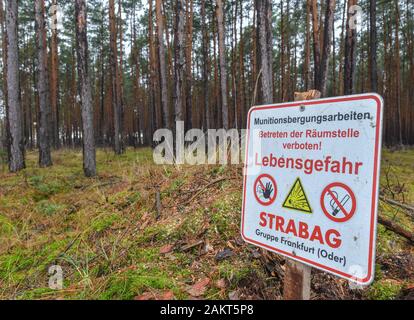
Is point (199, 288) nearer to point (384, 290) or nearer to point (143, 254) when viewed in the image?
point (143, 254)

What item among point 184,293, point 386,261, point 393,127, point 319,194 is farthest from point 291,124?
point 393,127

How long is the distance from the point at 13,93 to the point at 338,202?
1069 centimetres

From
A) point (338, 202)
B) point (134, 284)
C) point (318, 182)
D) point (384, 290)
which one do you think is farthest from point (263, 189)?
point (384, 290)

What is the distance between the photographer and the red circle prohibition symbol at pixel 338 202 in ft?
4.37

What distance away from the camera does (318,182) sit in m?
1.47

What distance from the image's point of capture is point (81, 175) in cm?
907

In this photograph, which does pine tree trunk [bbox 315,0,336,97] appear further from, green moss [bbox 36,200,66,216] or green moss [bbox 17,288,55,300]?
green moss [bbox 17,288,55,300]

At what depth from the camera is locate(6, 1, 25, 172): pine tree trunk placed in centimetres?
930

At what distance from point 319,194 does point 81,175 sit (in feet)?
28.8

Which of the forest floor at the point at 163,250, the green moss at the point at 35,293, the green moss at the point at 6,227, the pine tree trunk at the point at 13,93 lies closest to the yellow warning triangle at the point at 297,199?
the forest floor at the point at 163,250

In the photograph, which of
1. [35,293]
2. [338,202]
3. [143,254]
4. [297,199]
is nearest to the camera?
[338,202]

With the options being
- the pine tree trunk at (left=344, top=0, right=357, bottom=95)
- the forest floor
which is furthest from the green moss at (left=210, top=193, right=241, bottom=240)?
the pine tree trunk at (left=344, top=0, right=357, bottom=95)
